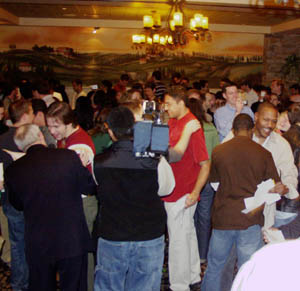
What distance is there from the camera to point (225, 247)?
2615mm

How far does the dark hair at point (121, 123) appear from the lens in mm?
2137

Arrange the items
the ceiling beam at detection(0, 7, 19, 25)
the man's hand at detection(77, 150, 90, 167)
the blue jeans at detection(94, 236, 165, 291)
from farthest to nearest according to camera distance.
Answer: the ceiling beam at detection(0, 7, 19, 25) < the man's hand at detection(77, 150, 90, 167) < the blue jeans at detection(94, 236, 165, 291)

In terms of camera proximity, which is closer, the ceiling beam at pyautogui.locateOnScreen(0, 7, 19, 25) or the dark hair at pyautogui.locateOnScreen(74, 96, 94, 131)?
the dark hair at pyautogui.locateOnScreen(74, 96, 94, 131)

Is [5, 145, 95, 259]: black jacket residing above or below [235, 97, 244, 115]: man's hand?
below

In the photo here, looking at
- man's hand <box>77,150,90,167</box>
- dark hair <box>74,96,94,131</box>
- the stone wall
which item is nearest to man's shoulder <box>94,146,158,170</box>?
man's hand <box>77,150,90,167</box>

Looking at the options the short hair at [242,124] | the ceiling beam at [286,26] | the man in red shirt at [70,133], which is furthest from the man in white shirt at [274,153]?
the ceiling beam at [286,26]

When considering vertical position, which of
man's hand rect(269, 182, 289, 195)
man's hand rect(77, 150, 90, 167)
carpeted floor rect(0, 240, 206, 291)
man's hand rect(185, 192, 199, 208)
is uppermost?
man's hand rect(77, 150, 90, 167)

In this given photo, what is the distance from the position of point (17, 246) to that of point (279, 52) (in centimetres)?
983

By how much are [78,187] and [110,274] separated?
56 cm

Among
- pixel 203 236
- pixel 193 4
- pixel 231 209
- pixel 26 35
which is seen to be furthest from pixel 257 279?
pixel 26 35

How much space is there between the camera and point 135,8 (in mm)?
7941

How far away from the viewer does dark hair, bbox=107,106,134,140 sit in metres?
2.14

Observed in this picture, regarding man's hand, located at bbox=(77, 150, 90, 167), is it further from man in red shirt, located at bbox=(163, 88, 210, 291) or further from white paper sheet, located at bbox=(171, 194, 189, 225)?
white paper sheet, located at bbox=(171, 194, 189, 225)

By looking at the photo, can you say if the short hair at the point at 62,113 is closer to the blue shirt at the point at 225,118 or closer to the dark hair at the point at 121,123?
the dark hair at the point at 121,123
